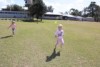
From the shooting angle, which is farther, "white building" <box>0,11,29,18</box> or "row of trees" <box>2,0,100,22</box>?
"white building" <box>0,11,29,18</box>

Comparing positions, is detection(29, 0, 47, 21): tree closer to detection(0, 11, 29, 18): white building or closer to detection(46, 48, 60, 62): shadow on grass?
detection(0, 11, 29, 18): white building

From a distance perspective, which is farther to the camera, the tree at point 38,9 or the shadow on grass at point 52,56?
the tree at point 38,9

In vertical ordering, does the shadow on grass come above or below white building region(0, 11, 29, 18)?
below

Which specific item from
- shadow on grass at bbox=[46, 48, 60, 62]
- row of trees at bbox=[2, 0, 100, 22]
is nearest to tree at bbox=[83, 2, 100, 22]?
row of trees at bbox=[2, 0, 100, 22]

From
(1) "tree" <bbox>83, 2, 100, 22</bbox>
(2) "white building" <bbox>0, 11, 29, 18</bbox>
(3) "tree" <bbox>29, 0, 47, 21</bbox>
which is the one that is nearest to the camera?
(3) "tree" <bbox>29, 0, 47, 21</bbox>

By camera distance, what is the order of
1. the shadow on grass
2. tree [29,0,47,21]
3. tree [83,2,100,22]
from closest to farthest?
the shadow on grass < tree [29,0,47,21] < tree [83,2,100,22]

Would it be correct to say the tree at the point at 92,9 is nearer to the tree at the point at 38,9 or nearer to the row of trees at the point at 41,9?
the row of trees at the point at 41,9

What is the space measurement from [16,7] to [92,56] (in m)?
148

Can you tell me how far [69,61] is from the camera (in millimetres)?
13617

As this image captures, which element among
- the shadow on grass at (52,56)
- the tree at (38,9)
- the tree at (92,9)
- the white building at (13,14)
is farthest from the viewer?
the tree at (92,9)

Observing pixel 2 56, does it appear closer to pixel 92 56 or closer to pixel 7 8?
pixel 92 56

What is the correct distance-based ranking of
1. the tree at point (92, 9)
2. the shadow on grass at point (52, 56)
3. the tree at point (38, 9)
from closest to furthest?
the shadow on grass at point (52, 56), the tree at point (38, 9), the tree at point (92, 9)

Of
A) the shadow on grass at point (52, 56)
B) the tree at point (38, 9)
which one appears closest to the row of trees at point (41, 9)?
the tree at point (38, 9)

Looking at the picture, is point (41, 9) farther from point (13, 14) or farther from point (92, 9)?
point (92, 9)
